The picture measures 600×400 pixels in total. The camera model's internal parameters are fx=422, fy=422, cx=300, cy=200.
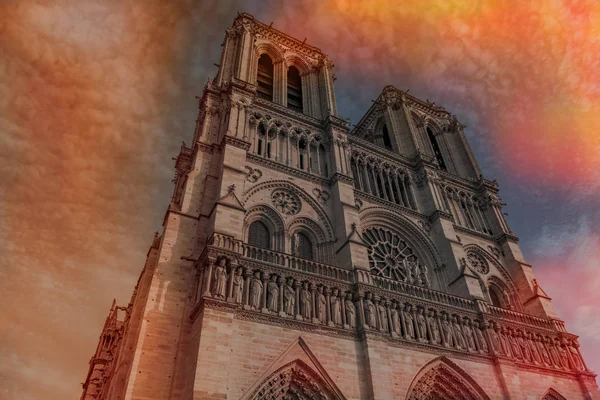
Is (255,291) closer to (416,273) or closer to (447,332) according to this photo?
(447,332)

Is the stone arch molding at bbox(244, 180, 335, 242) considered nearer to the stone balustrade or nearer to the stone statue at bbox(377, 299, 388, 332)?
the stone balustrade

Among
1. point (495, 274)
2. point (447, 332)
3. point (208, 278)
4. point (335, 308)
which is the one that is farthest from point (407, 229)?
point (208, 278)

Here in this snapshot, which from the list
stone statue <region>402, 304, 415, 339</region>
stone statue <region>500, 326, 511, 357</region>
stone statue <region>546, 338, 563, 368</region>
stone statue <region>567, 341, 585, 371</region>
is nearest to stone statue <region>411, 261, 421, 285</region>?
stone statue <region>402, 304, 415, 339</region>

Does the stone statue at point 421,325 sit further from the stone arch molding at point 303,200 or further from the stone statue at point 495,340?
the stone arch molding at point 303,200

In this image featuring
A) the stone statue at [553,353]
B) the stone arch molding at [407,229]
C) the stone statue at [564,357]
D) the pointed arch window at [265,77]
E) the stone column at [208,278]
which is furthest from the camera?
the pointed arch window at [265,77]

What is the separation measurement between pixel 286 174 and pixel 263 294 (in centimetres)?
733

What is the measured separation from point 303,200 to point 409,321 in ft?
23.4

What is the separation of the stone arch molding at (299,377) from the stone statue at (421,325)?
479cm

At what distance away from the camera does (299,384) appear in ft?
45.0

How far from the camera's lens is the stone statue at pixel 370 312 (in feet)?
51.5

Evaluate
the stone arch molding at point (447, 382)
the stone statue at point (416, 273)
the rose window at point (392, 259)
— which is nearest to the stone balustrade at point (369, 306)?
the stone arch molding at point (447, 382)

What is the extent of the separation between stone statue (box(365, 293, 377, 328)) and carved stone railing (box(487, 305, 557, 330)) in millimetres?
6681

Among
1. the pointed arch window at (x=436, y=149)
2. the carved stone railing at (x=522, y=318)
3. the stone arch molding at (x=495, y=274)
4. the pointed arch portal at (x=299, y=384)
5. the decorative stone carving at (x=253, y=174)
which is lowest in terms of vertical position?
the pointed arch portal at (x=299, y=384)

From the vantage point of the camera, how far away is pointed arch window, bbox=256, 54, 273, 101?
26.4m
